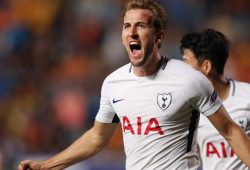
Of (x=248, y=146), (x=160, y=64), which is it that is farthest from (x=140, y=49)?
(x=248, y=146)

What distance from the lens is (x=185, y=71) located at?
12.6 ft

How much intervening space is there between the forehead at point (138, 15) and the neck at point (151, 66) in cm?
23

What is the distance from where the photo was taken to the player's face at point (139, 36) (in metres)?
3.84

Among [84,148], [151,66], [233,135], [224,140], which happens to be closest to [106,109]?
[84,148]

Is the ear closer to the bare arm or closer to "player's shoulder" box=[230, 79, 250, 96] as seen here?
"player's shoulder" box=[230, 79, 250, 96]

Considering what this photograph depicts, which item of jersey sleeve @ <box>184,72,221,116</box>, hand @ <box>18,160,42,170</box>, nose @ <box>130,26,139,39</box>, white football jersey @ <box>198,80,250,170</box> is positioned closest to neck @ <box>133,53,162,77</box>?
nose @ <box>130,26,139,39</box>

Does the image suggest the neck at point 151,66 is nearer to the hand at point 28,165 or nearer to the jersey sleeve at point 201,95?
the jersey sleeve at point 201,95

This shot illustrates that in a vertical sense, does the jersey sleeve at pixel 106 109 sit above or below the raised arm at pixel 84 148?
above

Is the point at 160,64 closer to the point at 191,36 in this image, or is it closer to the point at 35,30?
the point at 191,36

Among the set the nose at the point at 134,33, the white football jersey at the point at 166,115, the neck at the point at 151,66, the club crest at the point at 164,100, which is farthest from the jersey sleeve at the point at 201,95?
the nose at the point at 134,33

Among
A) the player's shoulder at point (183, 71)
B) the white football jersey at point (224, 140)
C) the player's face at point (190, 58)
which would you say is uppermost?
the player's face at point (190, 58)

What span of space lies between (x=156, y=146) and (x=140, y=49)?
547 mm

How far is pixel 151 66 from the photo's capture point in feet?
12.9

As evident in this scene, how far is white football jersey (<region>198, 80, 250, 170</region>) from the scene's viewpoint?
4.66 m
